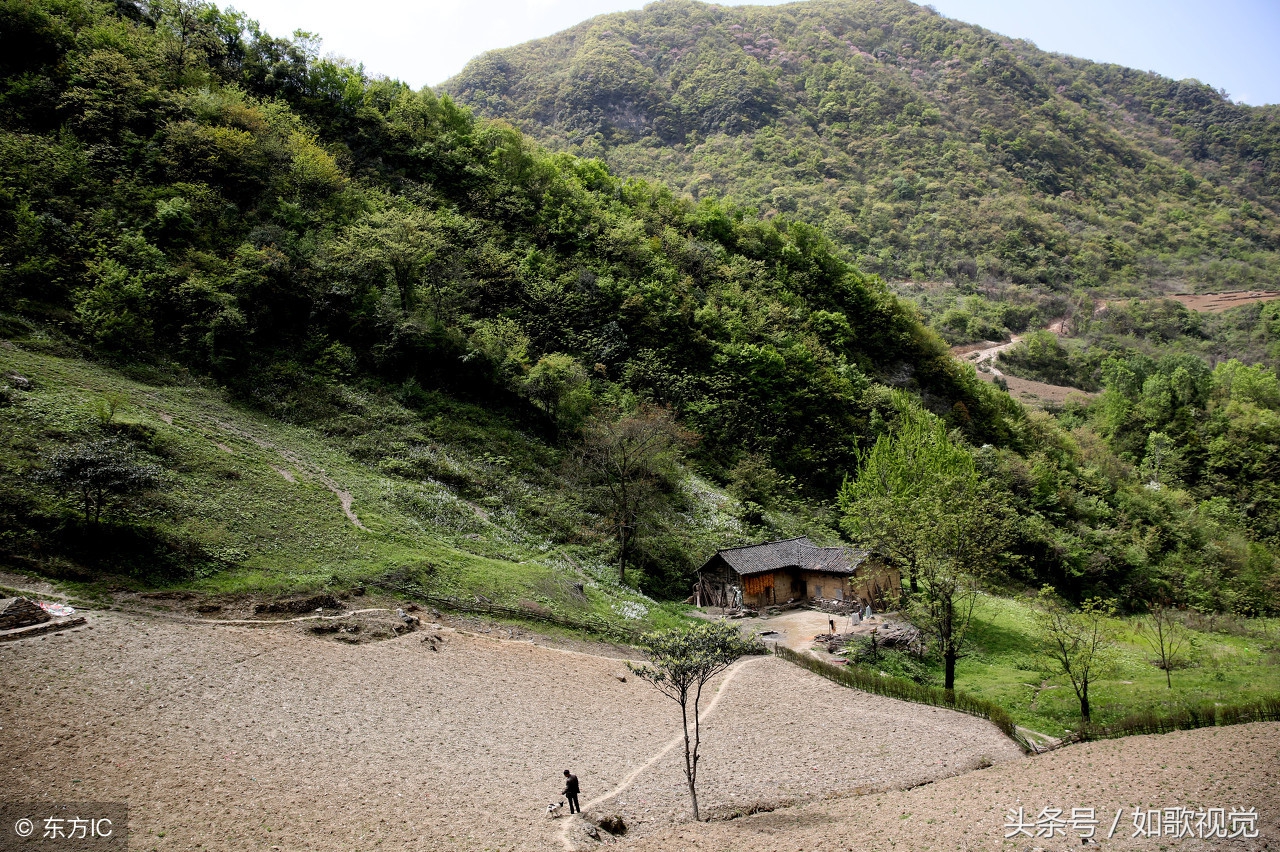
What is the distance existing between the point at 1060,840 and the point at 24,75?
60.5 metres

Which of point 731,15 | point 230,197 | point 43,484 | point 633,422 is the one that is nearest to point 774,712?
A: point 633,422

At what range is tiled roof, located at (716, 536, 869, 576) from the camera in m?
34.4

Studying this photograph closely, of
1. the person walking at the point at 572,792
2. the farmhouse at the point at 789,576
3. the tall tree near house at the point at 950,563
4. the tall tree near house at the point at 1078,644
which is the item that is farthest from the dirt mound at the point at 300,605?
the tall tree near house at the point at 1078,644

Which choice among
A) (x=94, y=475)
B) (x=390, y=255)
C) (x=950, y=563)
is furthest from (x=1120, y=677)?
(x=390, y=255)

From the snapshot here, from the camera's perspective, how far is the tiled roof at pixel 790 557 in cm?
3438

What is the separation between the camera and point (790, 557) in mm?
36031

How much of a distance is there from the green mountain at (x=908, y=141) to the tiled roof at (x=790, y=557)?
79343 mm

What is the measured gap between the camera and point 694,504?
4075 cm

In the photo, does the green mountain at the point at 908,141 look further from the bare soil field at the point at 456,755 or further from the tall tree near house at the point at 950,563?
the bare soil field at the point at 456,755

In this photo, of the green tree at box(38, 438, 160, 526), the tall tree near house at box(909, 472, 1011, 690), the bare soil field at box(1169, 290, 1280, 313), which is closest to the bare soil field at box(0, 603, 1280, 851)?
the tall tree near house at box(909, 472, 1011, 690)

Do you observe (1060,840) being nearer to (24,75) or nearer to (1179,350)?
(24,75)

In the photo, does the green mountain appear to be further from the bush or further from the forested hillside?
the bush

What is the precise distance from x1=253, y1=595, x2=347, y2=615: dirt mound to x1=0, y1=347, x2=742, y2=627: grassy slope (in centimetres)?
77

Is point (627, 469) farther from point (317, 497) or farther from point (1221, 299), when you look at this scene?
point (1221, 299)
